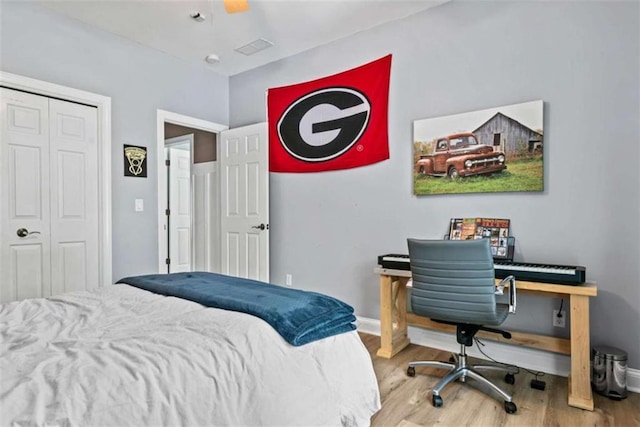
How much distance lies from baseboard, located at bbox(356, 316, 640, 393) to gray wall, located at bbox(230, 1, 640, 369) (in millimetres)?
155

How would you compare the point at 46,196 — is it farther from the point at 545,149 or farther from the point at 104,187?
the point at 545,149

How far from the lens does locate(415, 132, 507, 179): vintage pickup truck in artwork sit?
8.98ft

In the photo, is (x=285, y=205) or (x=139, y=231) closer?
(x=139, y=231)

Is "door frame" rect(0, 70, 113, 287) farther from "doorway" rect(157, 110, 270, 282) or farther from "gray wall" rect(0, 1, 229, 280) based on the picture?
"doorway" rect(157, 110, 270, 282)

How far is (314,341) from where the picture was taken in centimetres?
148

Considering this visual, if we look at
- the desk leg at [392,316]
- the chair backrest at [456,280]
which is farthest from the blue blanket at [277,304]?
the desk leg at [392,316]

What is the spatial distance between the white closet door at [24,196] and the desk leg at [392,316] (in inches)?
107

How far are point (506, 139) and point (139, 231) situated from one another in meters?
3.32

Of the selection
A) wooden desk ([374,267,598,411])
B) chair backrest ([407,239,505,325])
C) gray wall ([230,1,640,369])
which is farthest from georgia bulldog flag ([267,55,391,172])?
chair backrest ([407,239,505,325])

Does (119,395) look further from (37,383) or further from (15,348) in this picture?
(15,348)

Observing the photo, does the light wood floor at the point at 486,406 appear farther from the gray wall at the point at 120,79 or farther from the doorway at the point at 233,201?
the gray wall at the point at 120,79

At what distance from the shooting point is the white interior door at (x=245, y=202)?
3.99 meters

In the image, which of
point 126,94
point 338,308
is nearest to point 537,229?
point 338,308

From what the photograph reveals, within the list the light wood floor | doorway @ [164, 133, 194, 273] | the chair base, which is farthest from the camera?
doorway @ [164, 133, 194, 273]
